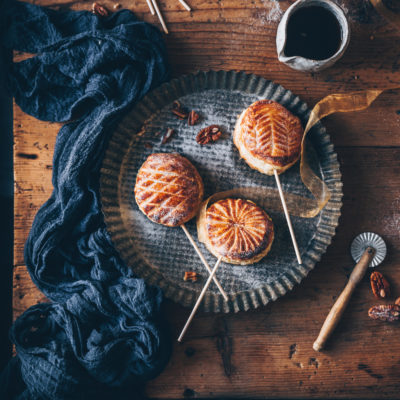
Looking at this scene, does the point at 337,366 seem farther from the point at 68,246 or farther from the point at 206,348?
the point at 68,246

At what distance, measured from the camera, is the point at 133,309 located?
5.98 feet

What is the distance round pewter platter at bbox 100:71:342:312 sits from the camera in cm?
190

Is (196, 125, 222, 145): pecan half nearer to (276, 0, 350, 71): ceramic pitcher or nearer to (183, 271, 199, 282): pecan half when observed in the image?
(276, 0, 350, 71): ceramic pitcher

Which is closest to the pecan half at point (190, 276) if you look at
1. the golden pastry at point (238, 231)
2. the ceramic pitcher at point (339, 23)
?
the golden pastry at point (238, 231)

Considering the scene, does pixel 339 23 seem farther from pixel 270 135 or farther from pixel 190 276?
pixel 190 276

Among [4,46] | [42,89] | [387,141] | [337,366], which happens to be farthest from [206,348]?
[4,46]

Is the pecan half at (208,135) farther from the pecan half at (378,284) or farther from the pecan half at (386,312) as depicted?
the pecan half at (386,312)

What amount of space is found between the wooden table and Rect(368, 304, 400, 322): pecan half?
4 cm

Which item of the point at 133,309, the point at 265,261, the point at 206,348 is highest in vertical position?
the point at 265,261

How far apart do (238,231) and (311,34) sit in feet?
3.31

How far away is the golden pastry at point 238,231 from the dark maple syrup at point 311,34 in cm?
79

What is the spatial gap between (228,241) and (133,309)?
1.86 ft

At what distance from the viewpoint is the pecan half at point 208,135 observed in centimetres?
193

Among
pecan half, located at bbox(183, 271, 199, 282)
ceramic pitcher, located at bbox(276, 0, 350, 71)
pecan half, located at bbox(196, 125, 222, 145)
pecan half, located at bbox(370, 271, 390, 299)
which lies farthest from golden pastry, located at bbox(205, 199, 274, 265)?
ceramic pitcher, located at bbox(276, 0, 350, 71)
